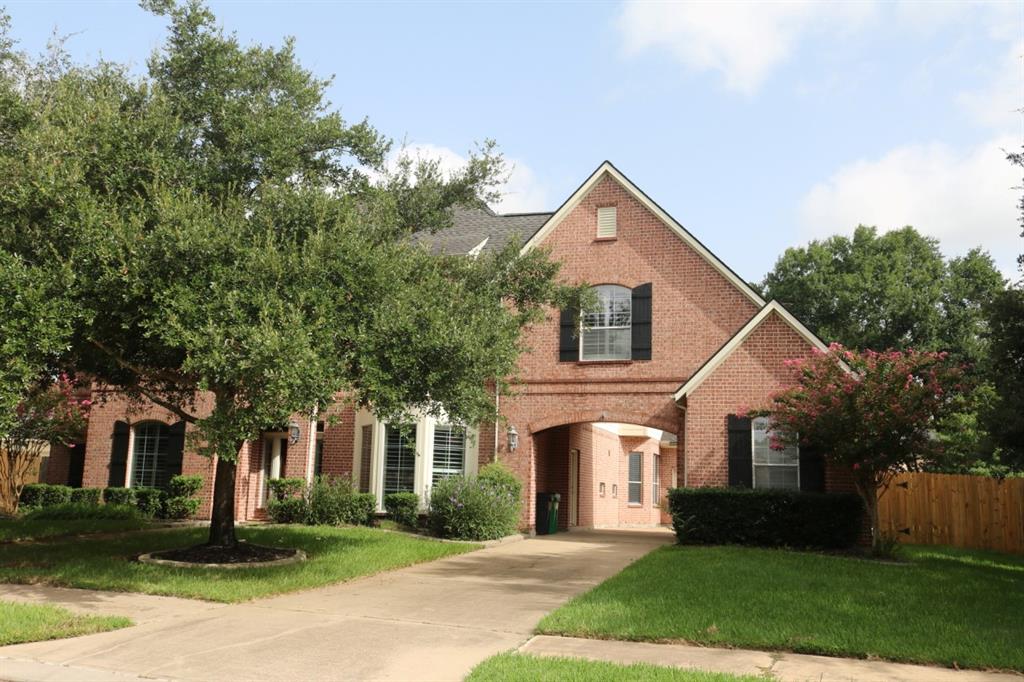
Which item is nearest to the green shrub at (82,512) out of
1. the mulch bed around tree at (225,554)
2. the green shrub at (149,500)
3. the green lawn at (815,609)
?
the green shrub at (149,500)

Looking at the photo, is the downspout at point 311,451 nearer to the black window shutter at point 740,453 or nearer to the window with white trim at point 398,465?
the window with white trim at point 398,465

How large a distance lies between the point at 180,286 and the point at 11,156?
11.2 feet

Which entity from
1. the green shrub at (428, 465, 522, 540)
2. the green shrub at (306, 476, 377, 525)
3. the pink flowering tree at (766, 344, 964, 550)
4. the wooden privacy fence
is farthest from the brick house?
the wooden privacy fence

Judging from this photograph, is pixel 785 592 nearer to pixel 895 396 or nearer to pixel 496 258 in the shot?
pixel 895 396

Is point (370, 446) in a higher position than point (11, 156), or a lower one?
lower

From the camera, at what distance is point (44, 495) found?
2169 centimetres

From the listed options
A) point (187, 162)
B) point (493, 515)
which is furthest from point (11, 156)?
point (493, 515)

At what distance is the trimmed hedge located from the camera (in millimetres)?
15148

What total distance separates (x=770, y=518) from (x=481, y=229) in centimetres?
1185

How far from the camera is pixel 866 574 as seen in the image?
1166cm

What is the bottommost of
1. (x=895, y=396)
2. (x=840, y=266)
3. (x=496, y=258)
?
(x=895, y=396)

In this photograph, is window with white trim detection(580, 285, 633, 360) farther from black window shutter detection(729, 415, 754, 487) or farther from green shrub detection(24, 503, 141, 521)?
green shrub detection(24, 503, 141, 521)

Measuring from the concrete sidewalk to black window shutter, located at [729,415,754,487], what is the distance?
941cm

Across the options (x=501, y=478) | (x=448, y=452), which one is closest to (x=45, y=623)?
(x=501, y=478)
